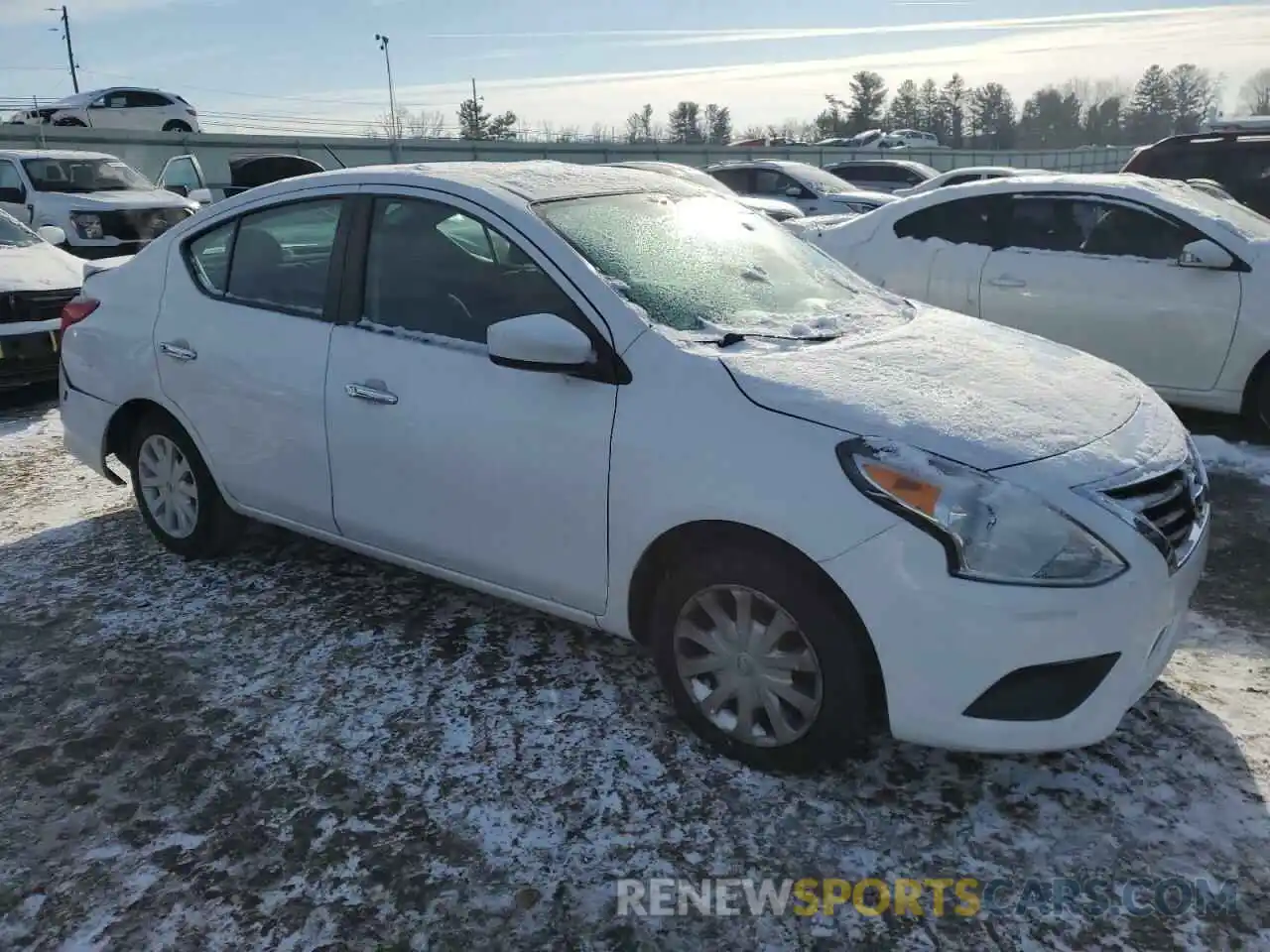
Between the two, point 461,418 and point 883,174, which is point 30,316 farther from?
point 883,174

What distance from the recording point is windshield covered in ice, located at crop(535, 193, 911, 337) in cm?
312

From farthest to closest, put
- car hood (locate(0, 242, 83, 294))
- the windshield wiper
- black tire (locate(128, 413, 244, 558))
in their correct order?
1. car hood (locate(0, 242, 83, 294))
2. black tire (locate(128, 413, 244, 558))
3. the windshield wiper

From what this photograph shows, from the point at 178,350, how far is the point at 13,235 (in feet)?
18.3

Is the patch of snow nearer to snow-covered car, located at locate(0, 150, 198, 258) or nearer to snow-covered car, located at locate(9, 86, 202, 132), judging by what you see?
snow-covered car, located at locate(0, 150, 198, 258)

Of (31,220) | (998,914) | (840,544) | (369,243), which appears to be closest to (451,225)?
(369,243)

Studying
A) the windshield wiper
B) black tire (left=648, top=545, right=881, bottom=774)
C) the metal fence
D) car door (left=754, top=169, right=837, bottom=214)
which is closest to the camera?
black tire (left=648, top=545, right=881, bottom=774)

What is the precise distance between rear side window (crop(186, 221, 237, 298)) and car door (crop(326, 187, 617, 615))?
2.67 feet

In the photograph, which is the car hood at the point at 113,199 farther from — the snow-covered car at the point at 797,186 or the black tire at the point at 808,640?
the black tire at the point at 808,640

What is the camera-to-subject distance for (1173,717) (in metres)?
3.05

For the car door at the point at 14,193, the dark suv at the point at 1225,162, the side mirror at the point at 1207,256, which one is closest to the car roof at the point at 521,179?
the side mirror at the point at 1207,256

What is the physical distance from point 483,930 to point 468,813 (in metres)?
0.43

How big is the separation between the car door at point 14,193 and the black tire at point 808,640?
12.8 m

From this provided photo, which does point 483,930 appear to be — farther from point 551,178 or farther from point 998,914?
point 551,178

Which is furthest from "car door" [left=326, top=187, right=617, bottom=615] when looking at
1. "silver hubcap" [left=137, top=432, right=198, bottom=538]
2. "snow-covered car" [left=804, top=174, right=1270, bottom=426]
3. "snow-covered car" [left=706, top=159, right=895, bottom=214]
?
→ "snow-covered car" [left=706, top=159, right=895, bottom=214]
